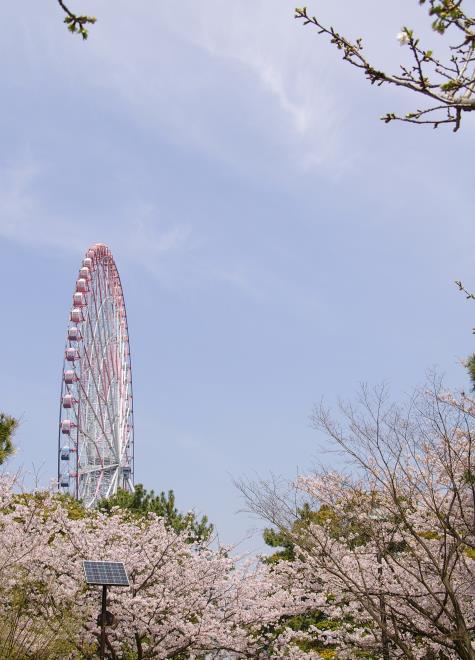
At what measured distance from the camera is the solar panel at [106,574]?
9461 millimetres

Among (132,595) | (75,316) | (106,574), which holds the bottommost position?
(106,574)

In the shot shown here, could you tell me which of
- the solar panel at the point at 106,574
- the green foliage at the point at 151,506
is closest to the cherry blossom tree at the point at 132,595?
the solar panel at the point at 106,574

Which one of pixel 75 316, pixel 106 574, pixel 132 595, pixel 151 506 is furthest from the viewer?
pixel 75 316

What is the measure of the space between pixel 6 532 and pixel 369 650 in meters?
6.85

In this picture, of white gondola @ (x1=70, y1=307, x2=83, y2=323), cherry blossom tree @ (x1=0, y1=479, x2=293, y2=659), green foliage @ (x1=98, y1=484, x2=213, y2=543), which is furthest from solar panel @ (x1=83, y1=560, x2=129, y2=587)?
white gondola @ (x1=70, y1=307, x2=83, y2=323)

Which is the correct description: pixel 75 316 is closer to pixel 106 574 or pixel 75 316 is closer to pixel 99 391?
pixel 99 391

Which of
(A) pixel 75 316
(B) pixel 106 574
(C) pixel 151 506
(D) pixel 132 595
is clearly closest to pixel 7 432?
(B) pixel 106 574

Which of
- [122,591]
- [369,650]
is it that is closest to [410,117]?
[122,591]

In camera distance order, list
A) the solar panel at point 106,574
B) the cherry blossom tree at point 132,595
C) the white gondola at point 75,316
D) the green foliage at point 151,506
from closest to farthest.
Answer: the solar panel at point 106,574 → the cherry blossom tree at point 132,595 → the green foliage at point 151,506 → the white gondola at point 75,316

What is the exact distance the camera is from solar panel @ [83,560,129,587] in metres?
9.46

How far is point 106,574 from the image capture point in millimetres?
9672

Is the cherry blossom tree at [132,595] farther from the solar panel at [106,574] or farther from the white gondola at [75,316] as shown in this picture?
the white gondola at [75,316]

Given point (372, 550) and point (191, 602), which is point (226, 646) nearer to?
point (191, 602)

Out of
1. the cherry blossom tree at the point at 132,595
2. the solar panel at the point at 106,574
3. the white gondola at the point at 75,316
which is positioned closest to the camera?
the solar panel at the point at 106,574
